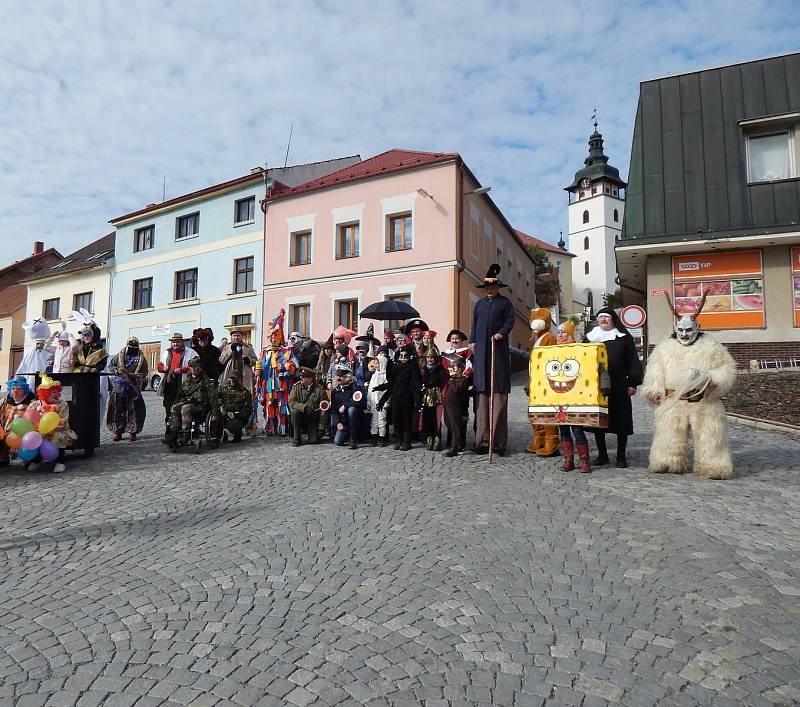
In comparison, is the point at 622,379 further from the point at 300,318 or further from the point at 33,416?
the point at 300,318

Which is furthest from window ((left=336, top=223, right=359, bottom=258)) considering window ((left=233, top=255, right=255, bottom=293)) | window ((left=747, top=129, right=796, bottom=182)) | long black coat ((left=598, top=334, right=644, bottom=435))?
long black coat ((left=598, top=334, right=644, bottom=435))

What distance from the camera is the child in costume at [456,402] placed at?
8.08m

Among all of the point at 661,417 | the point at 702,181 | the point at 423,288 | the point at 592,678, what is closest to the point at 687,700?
the point at 592,678

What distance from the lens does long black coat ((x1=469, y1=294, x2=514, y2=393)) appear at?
317 inches

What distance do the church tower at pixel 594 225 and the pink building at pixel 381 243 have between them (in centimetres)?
4978

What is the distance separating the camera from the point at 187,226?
2898 centimetres

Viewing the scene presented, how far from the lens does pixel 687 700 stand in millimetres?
2463

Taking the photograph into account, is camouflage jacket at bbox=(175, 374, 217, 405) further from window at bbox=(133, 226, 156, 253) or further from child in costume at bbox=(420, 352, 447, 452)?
window at bbox=(133, 226, 156, 253)

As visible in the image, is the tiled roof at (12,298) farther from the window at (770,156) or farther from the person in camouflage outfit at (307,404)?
the window at (770,156)

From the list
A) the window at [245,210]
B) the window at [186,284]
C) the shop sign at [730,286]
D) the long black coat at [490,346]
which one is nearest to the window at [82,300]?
the window at [186,284]

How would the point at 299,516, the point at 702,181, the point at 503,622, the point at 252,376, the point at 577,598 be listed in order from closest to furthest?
the point at 503,622
the point at 577,598
the point at 299,516
the point at 252,376
the point at 702,181

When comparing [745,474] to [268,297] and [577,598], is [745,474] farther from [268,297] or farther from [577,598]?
[268,297]

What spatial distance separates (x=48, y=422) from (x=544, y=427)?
6349mm

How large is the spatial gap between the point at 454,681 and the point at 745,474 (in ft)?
17.8
